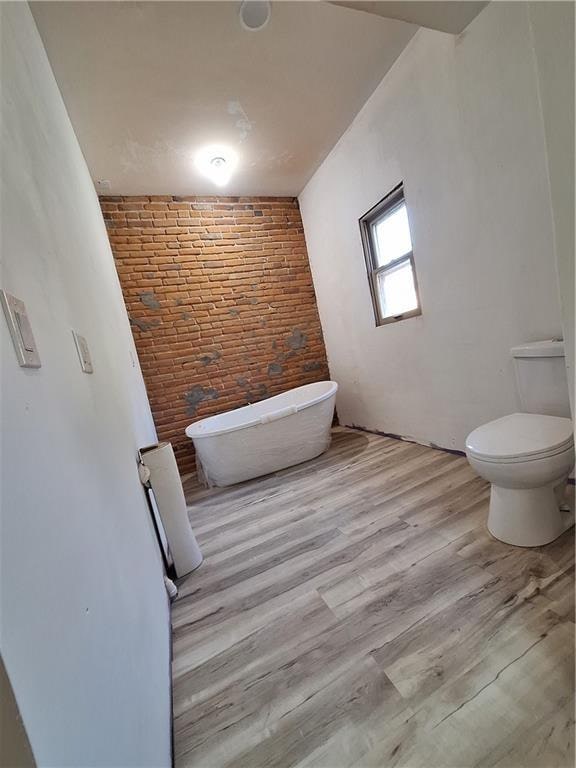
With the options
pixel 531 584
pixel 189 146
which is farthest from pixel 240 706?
pixel 189 146

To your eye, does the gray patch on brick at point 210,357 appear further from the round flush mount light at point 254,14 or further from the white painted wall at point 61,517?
the round flush mount light at point 254,14

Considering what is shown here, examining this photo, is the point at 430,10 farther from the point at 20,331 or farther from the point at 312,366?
the point at 312,366

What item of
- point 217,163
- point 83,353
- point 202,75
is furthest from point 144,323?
point 83,353

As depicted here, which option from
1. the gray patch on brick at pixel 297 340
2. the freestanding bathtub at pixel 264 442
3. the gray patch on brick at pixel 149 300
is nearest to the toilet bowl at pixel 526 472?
the freestanding bathtub at pixel 264 442

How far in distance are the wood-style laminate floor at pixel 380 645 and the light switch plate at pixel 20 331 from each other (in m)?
1.15

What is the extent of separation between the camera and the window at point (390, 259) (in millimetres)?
2393

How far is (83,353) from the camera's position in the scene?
3.12ft

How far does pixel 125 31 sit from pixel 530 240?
2.28m

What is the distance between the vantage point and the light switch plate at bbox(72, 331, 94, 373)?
3.01 feet

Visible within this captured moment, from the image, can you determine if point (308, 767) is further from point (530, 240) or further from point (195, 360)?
point (195, 360)

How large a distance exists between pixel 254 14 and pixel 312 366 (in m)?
2.78

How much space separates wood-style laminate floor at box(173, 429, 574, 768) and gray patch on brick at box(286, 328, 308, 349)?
2212 mm

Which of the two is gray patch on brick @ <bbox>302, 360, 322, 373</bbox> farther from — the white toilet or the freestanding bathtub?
the white toilet

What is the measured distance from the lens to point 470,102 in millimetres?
1650
